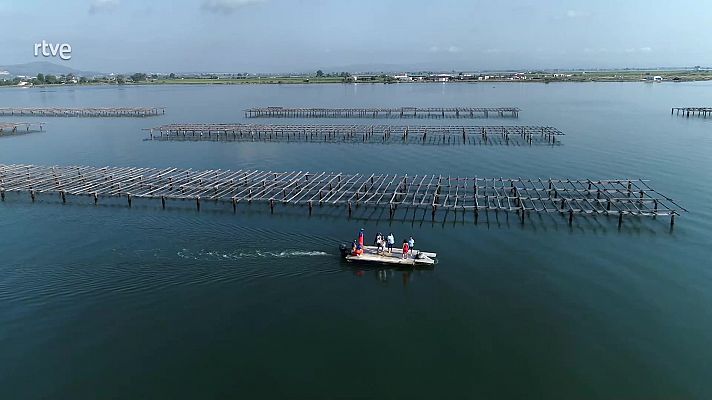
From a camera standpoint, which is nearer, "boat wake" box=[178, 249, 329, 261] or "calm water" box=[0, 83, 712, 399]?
"calm water" box=[0, 83, 712, 399]

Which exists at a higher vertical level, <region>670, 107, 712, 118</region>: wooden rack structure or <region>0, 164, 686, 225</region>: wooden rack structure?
<region>670, 107, 712, 118</region>: wooden rack structure

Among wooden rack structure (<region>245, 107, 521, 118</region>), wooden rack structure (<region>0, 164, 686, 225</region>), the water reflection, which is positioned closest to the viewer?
the water reflection

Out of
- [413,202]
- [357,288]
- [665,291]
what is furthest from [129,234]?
[665,291]

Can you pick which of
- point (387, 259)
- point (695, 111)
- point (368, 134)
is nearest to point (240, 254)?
point (387, 259)

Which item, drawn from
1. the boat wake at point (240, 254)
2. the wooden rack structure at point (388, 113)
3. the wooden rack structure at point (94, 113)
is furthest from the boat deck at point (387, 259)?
the wooden rack structure at point (94, 113)

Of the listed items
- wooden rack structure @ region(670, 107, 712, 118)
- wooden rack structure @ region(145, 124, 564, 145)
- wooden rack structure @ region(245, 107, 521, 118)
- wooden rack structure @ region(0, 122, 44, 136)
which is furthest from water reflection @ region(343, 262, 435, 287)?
wooden rack structure @ region(670, 107, 712, 118)

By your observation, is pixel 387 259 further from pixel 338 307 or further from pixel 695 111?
pixel 695 111

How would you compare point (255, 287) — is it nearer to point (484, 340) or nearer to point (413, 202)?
point (484, 340)

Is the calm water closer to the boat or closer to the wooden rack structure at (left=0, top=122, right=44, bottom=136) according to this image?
the boat
